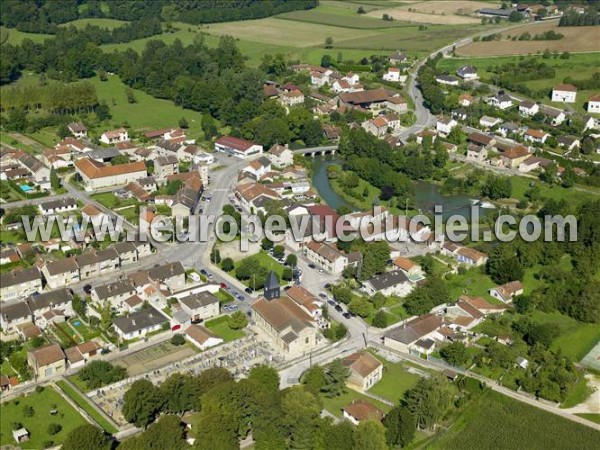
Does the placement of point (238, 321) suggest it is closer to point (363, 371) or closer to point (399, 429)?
point (363, 371)

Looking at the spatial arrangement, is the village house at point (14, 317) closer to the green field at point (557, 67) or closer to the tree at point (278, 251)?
the tree at point (278, 251)

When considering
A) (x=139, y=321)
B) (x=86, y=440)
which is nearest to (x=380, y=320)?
(x=139, y=321)

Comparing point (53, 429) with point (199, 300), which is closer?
point (53, 429)

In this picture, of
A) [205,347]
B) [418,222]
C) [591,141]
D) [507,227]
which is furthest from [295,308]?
[591,141]

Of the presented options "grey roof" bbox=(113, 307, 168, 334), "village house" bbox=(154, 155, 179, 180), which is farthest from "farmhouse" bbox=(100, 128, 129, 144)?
"grey roof" bbox=(113, 307, 168, 334)

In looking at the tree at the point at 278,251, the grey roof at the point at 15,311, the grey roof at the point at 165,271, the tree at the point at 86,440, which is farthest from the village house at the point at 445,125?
the tree at the point at 86,440

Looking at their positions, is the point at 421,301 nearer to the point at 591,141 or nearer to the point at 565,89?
the point at 591,141

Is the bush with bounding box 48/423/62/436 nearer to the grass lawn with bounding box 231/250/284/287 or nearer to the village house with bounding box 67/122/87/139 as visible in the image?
the grass lawn with bounding box 231/250/284/287
